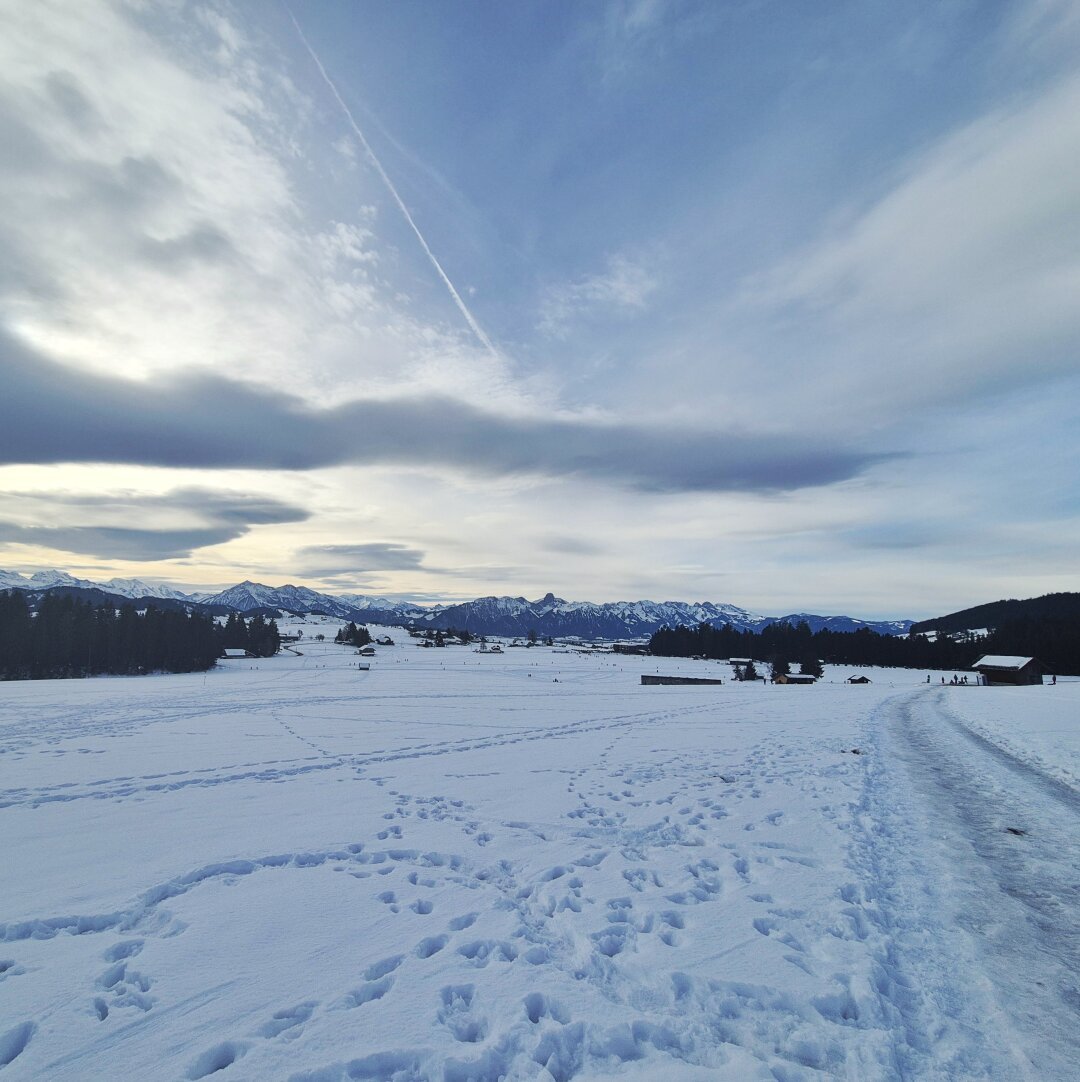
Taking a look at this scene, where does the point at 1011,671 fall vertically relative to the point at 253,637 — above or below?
above

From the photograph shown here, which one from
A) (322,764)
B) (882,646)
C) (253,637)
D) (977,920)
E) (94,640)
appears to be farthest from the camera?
(882,646)

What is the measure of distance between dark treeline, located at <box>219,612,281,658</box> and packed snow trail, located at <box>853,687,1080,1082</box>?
397ft

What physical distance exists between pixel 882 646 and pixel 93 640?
152 meters

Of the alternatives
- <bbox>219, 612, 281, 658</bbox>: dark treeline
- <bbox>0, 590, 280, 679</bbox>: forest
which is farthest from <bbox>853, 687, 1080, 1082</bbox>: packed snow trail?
<bbox>219, 612, 281, 658</bbox>: dark treeline

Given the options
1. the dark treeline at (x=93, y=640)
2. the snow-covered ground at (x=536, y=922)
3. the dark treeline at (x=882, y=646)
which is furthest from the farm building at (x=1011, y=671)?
the dark treeline at (x=93, y=640)

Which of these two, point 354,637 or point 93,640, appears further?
point 354,637

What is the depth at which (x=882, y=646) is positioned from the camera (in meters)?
132

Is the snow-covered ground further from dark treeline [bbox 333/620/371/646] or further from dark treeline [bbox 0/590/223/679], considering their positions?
dark treeline [bbox 333/620/371/646]

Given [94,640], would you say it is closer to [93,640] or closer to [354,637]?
[93,640]

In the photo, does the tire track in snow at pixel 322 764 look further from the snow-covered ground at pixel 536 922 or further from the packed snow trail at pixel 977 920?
the packed snow trail at pixel 977 920

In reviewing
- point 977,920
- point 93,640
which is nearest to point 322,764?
point 977,920

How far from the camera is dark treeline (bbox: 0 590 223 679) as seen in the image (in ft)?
233

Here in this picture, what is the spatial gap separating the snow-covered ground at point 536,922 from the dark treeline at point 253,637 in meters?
113

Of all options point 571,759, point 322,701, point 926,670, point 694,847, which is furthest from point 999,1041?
point 926,670
